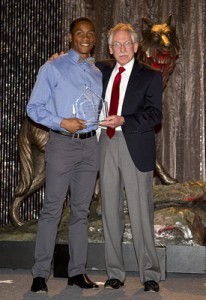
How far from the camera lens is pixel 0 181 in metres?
4.50

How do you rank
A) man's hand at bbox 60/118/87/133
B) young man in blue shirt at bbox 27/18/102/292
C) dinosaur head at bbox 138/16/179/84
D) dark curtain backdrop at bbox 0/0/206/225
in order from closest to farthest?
man's hand at bbox 60/118/87/133 < young man in blue shirt at bbox 27/18/102/292 < dinosaur head at bbox 138/16/179/84 < dark curtain backdrop at bbox 0/0/206/225

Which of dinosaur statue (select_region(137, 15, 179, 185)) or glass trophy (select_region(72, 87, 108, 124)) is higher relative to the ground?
dinosaur statue (select_region(137, 15, 179, 185))

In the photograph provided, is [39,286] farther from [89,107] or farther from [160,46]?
[160,46]

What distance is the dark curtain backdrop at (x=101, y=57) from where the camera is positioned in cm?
444

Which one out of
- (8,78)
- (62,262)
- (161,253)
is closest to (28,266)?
(62,262)

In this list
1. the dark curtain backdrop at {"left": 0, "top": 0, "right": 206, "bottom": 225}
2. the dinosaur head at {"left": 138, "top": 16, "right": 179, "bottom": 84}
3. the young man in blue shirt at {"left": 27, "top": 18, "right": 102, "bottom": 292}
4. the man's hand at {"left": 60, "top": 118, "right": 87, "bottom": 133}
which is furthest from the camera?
the dark curtain backdrop at {"left": 0, "top": 0, "right": 206, "bottom": 225}

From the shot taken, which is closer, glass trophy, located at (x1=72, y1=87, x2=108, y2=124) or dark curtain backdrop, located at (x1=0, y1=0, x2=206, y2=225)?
glass trophy, located at (x1=72, y1=87, x2=108, y2=124)

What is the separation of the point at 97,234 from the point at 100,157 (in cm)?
84

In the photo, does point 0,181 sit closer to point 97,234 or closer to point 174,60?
point 97,234

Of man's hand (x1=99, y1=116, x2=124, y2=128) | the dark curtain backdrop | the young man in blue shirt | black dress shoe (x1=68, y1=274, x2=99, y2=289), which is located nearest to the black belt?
the young man in blue shirt

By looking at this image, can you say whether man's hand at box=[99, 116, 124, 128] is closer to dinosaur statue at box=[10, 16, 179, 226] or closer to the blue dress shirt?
the blue dress shirt

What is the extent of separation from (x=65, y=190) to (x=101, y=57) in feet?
5.87

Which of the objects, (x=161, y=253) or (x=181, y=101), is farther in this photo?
(x=181, y=101)

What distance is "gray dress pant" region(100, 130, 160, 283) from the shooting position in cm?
291
